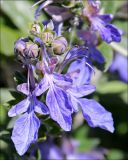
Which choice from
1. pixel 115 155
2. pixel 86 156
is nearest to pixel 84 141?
pixel 86 156

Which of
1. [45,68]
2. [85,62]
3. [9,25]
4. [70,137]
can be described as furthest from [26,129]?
[9,25]

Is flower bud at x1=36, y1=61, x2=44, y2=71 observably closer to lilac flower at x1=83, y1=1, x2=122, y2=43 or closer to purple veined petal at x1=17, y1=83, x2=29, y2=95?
purple veined petal at x1=17, y1=83, x2=29, y2=95

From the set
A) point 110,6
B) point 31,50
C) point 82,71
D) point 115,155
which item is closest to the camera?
point 31,50

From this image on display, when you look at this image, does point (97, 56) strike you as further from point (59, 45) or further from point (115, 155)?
point (115, 155)

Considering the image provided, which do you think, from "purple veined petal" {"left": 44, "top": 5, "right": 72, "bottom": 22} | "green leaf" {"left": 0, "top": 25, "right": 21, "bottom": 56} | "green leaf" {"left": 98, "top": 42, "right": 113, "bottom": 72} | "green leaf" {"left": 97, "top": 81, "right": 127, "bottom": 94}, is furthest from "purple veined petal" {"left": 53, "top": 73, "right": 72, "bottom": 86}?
"green leaf" {"left": 97, "top": 81, "right": 127, "bottom": 94}

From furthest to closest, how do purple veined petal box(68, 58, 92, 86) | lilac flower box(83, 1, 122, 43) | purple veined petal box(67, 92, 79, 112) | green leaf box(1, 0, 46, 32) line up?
1. green leaf box(1, 0, 46, 32)
2. lilac flower box(83, 1, 122, 43)
3. purple veined petal box(68, 58, 92, 86)
4. purple veined petal box(67, 92, 79, 112)

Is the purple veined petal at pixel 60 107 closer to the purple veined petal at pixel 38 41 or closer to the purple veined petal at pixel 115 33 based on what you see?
the purple veined petal at pixel 38 41

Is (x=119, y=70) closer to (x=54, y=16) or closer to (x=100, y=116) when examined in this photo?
(x=54, y=16)
